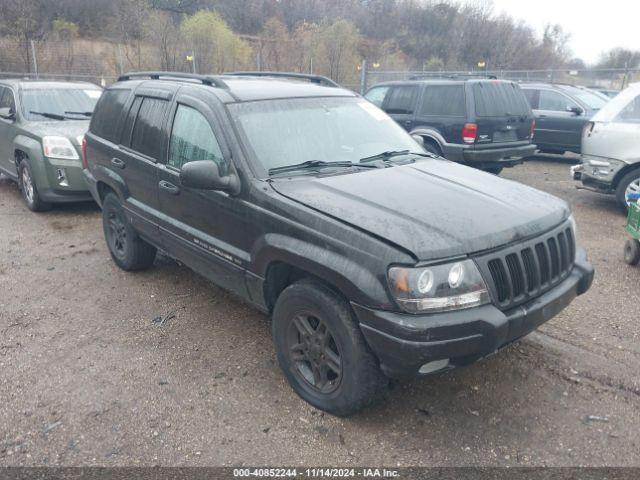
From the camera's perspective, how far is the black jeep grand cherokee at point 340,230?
8.45ft

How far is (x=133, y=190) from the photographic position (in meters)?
4.58

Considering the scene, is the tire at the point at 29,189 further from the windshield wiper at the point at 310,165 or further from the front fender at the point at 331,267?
the front fender at the point at 331,267

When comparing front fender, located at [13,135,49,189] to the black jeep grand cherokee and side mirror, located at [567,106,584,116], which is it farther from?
side mirror, located at [567,106,584,116]

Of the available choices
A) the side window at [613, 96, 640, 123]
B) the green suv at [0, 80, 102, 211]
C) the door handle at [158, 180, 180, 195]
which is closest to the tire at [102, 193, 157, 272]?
the door handle at [158, 180, 180, 195]

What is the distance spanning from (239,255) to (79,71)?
21.0 meters

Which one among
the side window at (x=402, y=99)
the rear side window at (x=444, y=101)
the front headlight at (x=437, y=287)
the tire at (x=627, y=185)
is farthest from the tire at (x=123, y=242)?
the tire at (x=627, y=185)

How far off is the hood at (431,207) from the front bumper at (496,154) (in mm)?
4890

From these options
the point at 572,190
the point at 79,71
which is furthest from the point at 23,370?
the point at 79,71

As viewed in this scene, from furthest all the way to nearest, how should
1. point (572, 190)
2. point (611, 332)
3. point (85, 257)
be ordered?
point (572, 190) < point (85, 257) < point (611, 332)

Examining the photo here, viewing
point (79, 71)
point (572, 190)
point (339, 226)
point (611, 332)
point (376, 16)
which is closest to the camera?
point (339, 226)

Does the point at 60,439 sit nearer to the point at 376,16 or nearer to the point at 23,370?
the point at 23,370

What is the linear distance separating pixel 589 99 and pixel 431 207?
35.1ft

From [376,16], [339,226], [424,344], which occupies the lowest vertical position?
[424,344]

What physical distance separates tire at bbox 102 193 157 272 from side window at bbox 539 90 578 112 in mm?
9898
